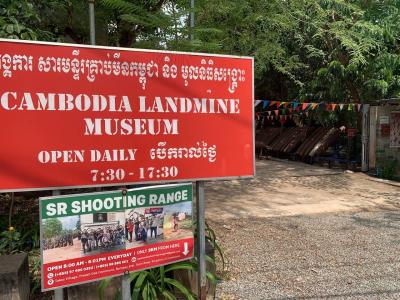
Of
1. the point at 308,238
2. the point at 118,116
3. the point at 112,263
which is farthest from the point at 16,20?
the point at 308,238

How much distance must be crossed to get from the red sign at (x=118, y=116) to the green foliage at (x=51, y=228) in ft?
0.81

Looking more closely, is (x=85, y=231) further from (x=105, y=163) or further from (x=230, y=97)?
(x=230, y=97)

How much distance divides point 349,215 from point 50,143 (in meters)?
5.84

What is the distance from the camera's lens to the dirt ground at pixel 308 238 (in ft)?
13.8

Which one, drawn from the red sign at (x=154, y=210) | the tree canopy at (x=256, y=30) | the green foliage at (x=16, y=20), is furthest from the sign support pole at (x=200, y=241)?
the green foliage at (x=16, y=20)

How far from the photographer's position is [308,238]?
5863 millimetres

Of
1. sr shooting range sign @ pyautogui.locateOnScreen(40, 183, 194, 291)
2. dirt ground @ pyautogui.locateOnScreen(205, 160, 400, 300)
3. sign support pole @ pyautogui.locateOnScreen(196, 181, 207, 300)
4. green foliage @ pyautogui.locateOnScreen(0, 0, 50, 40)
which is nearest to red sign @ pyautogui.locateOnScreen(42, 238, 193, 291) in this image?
sr shooting range sign @ pyautogui.locateOnScreen(40, 183, 194, 291)

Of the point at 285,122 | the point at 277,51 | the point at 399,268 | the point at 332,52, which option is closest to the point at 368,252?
the point at 399,268

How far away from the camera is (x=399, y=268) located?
4.71 metres

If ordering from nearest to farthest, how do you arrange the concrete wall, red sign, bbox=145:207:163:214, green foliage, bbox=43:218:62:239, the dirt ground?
green foliage, bbox=43:218:62:239
red sign, bbox=145:207:163:214
the dirt ground
the concrete wall

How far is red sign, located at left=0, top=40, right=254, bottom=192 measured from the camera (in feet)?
8.92

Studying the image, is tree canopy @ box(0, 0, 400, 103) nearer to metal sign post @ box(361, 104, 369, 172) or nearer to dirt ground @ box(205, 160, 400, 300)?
metal sign post @ box(361, 104, 369, 172)

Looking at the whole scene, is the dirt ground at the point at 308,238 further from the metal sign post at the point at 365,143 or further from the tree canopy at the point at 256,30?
the tree canopy at the point at 256,30

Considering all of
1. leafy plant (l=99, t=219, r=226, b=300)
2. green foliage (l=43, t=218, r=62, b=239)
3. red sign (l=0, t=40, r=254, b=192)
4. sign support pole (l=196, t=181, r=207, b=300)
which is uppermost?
red sign (l=0, t=40, r=254, b=192)
